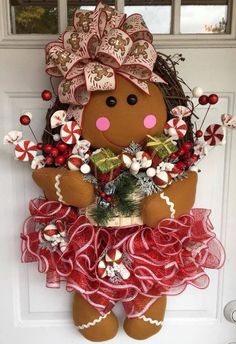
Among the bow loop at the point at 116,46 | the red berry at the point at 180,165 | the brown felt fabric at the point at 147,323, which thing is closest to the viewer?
the bow loop at the point at 116,46

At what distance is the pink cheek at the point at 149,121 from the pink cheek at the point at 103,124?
0.08 m

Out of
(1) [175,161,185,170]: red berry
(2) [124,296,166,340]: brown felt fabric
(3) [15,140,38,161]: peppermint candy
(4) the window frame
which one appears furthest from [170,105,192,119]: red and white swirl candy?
(2) [124,296,166,340]: brown felt fabric

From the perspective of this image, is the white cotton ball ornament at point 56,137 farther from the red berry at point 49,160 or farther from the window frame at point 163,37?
the window frame at point 163,37

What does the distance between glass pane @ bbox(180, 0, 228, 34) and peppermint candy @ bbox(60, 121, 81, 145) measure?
0.40 meters

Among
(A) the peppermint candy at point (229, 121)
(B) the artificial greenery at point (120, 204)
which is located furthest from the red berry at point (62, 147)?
(A) the peppermint candy at point (229, 121)

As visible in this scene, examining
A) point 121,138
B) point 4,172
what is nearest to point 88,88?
point 121,138

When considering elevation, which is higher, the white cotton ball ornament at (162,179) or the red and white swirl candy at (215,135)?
the red and white swirl candy at (215,135)

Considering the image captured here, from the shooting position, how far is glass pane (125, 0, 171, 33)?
40.4 inches

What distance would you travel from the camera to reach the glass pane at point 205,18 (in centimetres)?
103

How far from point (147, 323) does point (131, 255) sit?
0.22 meters

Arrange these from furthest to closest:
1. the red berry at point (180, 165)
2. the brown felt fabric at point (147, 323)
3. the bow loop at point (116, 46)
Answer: the brown felt fabric at point (147, 323) < the red berry at point (180, 165) < the bow loop at point (116, 46)

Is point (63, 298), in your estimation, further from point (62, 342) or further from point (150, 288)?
point (150, 288)

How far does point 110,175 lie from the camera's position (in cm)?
90

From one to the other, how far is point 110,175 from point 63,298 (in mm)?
457
